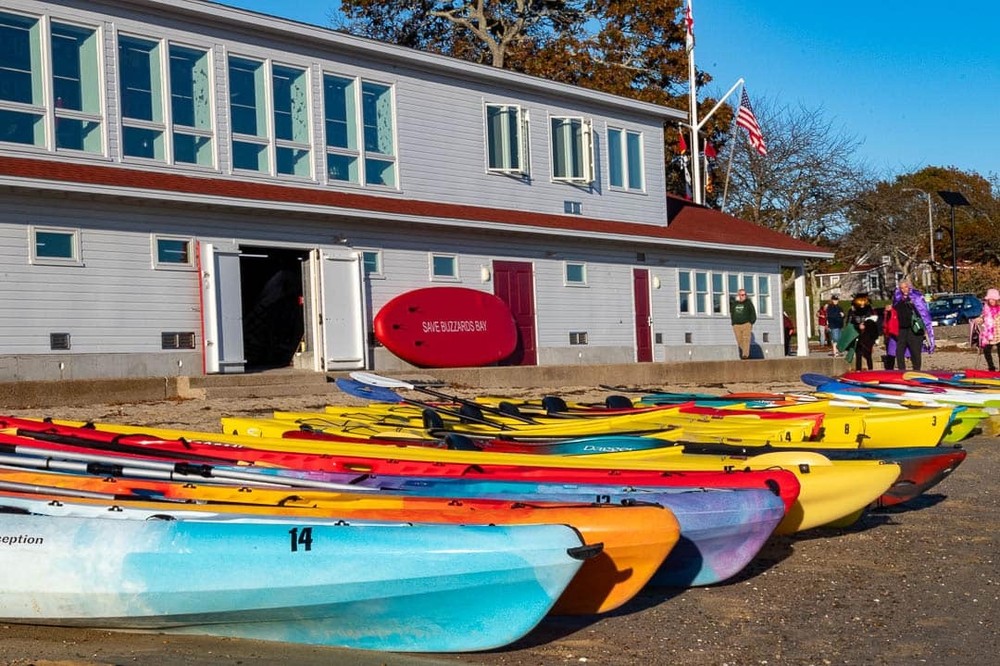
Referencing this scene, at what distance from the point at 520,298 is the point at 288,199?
617 cm

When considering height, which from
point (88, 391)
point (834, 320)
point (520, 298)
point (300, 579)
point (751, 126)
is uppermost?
point (751, 126)

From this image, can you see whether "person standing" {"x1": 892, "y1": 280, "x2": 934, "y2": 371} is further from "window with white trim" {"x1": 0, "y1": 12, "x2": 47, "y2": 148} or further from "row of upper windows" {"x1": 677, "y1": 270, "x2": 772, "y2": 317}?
"window with white trim" {"x1": 0, "y1": 12, "x2": 47, "y2": 148}

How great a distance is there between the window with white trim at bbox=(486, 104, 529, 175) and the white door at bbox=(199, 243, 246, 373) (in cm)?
673

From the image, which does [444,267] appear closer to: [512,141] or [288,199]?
[512,141]

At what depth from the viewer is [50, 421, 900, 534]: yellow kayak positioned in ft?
24.9

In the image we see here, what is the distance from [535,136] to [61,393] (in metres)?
12.2

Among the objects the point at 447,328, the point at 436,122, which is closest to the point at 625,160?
the point at 436,122

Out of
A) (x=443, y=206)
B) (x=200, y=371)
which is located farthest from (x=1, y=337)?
(x=443, y=206)

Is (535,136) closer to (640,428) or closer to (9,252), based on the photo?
(9,252)

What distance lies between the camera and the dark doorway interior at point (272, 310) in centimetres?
2117

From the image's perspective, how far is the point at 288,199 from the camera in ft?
61.5

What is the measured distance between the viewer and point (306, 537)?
5.76 m

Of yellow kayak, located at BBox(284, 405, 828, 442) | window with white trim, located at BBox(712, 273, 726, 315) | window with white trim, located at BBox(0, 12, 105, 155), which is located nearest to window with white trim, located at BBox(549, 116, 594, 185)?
window with white trim, located at BBox(712, 273, 726, 315)

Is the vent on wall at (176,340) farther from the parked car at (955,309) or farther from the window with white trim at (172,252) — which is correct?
the parked car at (955,309)
